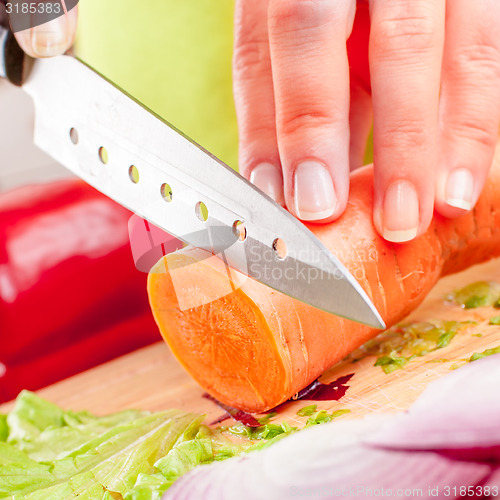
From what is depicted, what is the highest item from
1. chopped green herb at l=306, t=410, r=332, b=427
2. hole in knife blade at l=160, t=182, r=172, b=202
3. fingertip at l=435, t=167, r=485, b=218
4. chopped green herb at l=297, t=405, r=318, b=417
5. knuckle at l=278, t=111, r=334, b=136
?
knuckle at l=278, t=111, r=334, b=136

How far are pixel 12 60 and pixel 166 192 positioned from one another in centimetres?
45

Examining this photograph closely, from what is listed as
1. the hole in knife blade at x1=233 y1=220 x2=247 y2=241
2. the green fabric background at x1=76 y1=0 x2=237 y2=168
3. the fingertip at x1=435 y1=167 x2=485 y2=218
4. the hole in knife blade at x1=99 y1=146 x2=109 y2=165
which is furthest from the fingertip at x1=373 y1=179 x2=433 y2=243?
the green fabric background at x1=76 y1=0 x2=237 y2=168

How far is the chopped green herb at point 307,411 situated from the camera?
48.7 inches

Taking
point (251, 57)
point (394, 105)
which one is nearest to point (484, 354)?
point (394, 105)

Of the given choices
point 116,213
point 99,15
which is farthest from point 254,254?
point 99,15

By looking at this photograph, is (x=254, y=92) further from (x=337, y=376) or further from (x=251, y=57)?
(x=337, y=376)

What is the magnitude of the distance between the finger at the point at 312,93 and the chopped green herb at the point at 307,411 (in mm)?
383

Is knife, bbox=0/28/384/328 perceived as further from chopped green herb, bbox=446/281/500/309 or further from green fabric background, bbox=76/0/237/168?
green fabric background, bbox=76/0/237/168

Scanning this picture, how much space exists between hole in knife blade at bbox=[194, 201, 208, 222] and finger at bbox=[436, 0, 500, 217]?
549mm

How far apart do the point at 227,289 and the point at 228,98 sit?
6.04 ft

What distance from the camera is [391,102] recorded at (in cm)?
128

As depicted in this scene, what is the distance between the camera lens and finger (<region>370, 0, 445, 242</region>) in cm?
127

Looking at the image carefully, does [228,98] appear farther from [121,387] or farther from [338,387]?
[338,387]

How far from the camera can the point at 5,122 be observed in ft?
14.1
